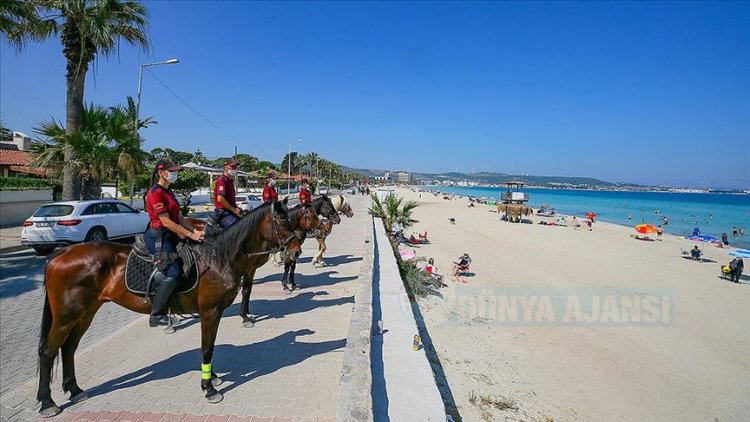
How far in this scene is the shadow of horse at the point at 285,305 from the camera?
6.56 m

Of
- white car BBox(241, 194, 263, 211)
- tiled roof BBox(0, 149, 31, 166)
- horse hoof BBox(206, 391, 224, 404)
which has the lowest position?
horse hoof BBox(206, 391, 224, 404)

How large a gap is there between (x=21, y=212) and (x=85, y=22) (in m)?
10.7

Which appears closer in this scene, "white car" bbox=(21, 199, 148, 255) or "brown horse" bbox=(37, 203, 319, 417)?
"brown horse" bbox=(37, 203, 319, 417)

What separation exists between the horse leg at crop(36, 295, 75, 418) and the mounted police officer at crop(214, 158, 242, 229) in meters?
2.76

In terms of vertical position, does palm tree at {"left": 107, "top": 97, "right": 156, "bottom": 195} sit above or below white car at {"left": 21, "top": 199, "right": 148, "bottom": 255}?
above

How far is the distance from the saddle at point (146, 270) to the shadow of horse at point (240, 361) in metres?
1.29

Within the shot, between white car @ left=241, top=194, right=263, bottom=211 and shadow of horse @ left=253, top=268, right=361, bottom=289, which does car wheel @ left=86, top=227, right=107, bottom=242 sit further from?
white car @ left=241, top=194, right=263, bottom=211

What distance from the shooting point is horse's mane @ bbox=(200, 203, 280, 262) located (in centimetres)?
401

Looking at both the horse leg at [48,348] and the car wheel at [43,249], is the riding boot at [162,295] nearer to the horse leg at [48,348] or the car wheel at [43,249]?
the horse leg at [48,348]

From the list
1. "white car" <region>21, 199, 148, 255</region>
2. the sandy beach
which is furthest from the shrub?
the sandy beach

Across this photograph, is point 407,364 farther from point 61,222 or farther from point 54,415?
point 61,222

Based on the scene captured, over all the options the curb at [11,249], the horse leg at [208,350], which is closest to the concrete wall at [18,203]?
the curb at [11,249]

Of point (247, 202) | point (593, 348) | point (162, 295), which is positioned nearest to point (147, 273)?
point (162, 295)

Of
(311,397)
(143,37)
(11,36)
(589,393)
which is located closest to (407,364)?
(311,397)
